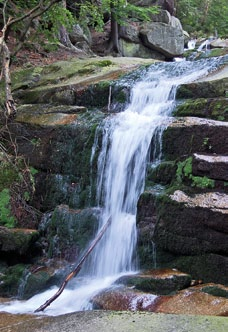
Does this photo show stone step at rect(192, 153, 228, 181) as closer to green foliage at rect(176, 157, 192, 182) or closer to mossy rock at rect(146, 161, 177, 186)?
green foliage at rect(176, 157, 192, 182)

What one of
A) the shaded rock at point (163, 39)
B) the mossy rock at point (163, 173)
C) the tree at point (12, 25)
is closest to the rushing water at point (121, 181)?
the mossy rock at point (163, 173)

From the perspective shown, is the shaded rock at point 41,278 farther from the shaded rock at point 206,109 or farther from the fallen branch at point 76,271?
the shaded rock at point 206,109

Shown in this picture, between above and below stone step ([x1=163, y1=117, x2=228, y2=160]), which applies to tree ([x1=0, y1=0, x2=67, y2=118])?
above

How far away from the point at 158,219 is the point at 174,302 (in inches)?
57.7

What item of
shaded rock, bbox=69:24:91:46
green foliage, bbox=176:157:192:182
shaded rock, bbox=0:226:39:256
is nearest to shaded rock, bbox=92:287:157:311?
green foliage, bbox=176:157:192:182

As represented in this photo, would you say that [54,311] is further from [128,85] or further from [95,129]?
[128,85]

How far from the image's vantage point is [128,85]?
970 centimetres

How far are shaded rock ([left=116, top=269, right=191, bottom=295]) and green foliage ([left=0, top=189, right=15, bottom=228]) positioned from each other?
303 centimetres

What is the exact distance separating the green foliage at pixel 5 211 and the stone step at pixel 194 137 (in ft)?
10.3

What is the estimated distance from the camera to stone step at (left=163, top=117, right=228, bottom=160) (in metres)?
6.40

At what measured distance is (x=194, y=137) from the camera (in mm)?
6766

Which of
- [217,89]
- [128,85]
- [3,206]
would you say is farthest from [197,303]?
[128,85]

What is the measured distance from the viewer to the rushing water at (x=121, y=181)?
18.9ft

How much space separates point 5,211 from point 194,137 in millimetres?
3780
